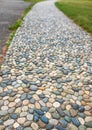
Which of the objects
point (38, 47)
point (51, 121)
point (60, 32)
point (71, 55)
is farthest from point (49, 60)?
point (60, 32)

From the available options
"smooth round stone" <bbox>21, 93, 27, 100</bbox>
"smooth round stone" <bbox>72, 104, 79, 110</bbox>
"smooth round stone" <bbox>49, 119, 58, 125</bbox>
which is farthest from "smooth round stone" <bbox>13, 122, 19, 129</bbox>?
"smooth round stone" <bbox>72, 104, 79, 110</bbox>

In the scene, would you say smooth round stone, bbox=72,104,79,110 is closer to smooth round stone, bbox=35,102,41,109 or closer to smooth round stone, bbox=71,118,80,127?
smooth round stone, bbox=71,118,80,127

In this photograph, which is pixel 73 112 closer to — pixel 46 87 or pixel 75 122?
pixel 75 122

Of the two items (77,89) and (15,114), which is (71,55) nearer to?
(77,89)

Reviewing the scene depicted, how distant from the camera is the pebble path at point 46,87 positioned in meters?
5.55

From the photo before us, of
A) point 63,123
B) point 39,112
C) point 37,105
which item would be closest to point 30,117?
point 39,112

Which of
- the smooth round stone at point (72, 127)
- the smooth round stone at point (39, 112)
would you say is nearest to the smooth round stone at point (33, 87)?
the smooth round stone at point (39, 112)

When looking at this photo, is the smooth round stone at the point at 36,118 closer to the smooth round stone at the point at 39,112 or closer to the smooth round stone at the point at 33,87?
the smooth round stone at the point at 39,112

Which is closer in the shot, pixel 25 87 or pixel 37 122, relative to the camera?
pixel 37 122

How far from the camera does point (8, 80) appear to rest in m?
7.64

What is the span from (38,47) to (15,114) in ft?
20.5

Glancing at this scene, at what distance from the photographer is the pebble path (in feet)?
18.2

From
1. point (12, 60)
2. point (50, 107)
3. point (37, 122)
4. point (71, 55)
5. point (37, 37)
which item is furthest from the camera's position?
point (37, 37)

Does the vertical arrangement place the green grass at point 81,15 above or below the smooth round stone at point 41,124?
below
